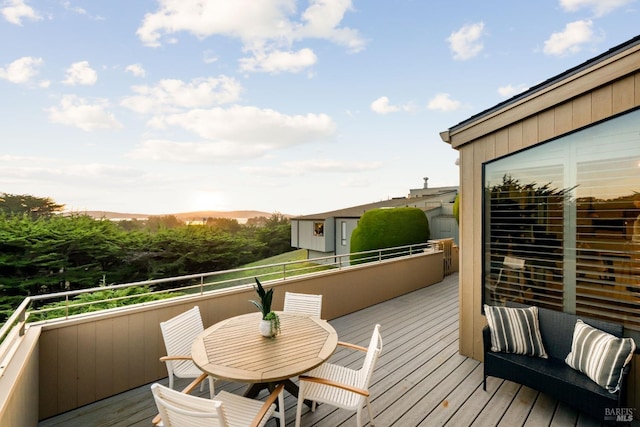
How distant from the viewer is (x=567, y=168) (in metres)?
2.82

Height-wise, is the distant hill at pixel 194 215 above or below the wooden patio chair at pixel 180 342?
above

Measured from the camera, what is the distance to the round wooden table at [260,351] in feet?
6.48

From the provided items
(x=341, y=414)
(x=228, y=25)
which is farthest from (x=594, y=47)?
(x=341, y=414)

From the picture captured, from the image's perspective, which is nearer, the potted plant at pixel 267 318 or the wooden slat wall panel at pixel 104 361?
the potted plant at pixel 267 318

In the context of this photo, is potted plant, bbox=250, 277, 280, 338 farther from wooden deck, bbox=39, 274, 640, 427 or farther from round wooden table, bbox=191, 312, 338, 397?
wooden deck, bbox=39, 274, 640, 427

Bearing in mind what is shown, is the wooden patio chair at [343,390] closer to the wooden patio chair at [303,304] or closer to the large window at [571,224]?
the wooden patio chair at [303,304]

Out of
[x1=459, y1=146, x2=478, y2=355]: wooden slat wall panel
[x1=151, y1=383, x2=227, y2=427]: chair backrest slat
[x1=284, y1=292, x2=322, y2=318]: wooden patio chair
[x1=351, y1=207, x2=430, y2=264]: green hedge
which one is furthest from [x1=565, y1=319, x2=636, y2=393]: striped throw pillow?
[x1=351, y1=207, x2=430, y2=264]: green hedge

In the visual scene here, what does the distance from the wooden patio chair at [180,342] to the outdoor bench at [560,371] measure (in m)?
2.75

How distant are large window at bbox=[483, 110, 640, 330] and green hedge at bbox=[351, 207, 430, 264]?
664 cm

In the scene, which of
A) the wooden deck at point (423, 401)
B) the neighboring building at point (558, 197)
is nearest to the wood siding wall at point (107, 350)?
the wooden deck at point (423, 401)

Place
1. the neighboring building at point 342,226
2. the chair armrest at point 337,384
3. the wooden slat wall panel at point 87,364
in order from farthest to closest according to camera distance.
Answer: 1. the neighboring building at point 342,226
2. the wooden slat wall panel at point 87,364
3. the chair armrest at point 337,384

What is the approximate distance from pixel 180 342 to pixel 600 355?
3.70 meters

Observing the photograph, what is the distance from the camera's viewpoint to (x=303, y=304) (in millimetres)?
3529

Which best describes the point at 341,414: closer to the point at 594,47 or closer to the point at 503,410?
the point at 503,410
